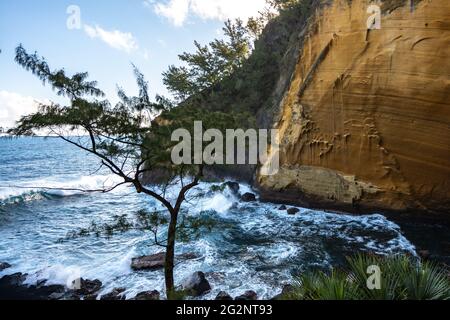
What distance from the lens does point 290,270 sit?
11188 mm

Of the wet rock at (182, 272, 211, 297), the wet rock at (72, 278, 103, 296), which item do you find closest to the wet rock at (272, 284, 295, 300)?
the wet rock at (182, 272, 211, 297)

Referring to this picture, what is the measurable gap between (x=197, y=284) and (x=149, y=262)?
3.16 metres

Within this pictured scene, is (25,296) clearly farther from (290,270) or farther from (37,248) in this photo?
(290,270)

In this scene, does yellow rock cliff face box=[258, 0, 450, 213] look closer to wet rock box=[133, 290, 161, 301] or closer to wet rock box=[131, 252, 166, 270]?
wet rock box=[131, 252, 166, 270]

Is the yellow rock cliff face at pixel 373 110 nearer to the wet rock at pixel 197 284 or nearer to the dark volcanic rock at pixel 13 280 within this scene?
the wet rock at pixel 197 284

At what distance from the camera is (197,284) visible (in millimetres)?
10055

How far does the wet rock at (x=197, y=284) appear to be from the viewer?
9963mm

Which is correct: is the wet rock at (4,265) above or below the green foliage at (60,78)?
below

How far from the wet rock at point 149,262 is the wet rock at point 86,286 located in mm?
1453

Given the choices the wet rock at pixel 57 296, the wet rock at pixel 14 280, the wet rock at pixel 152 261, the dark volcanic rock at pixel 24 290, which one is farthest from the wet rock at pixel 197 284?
the wet rock at pixel 14 280

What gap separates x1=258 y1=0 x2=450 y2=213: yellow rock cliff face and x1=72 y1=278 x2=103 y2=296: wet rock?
1145cm

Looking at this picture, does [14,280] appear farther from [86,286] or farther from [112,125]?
[112,125]

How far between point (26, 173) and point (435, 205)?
1768 inches

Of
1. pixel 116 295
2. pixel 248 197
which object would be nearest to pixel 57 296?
pixel 116 295
